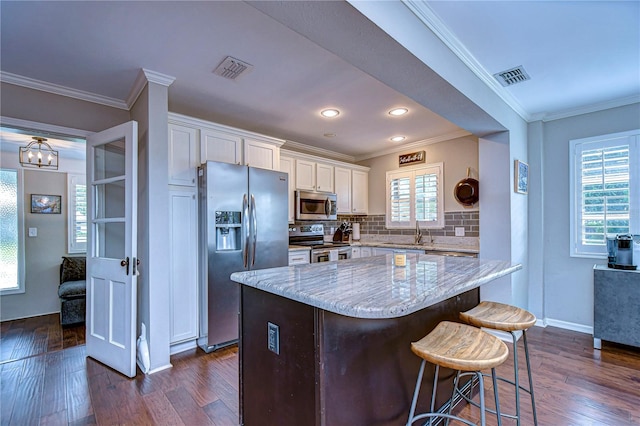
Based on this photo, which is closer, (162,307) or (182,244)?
(162,307)

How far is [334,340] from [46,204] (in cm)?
485

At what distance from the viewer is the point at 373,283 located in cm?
141

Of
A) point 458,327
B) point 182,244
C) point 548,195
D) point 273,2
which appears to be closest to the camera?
point 273,2

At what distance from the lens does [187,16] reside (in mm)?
1728

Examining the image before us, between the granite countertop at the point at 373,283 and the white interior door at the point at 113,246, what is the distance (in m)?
1.37

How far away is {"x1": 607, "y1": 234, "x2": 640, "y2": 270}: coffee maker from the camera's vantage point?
9.01 feet

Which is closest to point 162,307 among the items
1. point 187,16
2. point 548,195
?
point 187,16

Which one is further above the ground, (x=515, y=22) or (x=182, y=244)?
(x=515, y=22)

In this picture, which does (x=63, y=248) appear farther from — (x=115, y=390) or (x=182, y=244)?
(x=115, y=390)

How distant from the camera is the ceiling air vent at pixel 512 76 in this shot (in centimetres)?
237

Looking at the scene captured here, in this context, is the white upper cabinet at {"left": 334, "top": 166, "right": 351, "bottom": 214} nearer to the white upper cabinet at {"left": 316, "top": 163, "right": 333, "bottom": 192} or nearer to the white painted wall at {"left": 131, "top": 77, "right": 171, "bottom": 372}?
the white upper cabinet at {"left": 316, "top": 163, "right": 333, "bottom": 192}

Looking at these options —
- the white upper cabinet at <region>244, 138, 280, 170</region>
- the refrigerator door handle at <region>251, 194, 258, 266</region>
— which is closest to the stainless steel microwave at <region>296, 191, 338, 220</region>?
the white upper cabinet at <region>244, 138, 280, 170</region>

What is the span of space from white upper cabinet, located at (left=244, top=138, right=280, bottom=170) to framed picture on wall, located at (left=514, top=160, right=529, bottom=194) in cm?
262

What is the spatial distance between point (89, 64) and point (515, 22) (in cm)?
292
